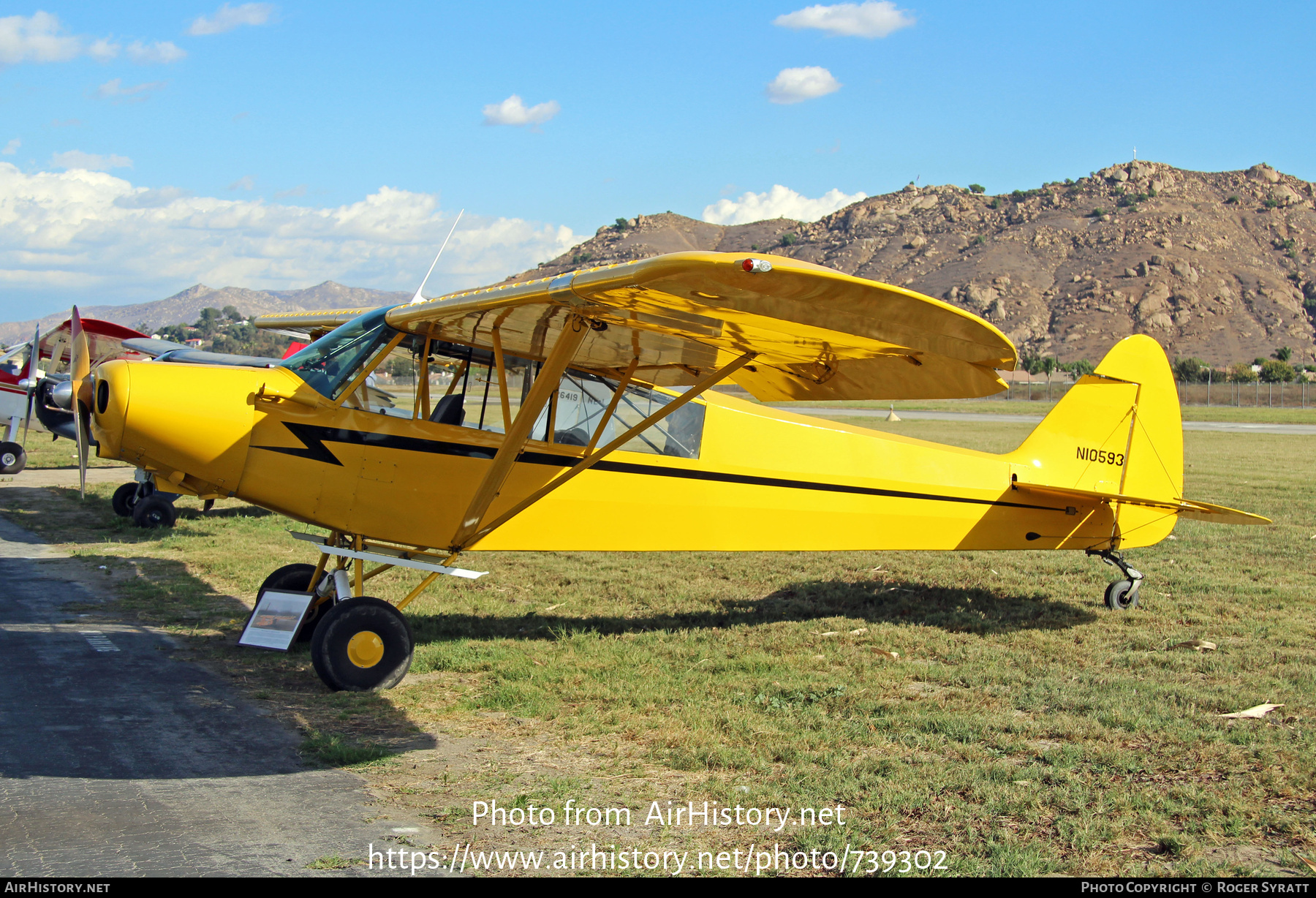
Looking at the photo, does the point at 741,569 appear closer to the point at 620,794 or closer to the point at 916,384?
the point at 916,384

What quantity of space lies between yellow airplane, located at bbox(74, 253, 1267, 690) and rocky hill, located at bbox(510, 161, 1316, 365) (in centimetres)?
9885

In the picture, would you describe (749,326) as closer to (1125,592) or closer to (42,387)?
(1125,592)

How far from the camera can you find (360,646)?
17.8 ft

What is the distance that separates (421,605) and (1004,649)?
4735 mm

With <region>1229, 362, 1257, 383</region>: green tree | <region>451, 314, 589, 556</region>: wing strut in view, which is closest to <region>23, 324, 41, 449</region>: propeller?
<region>451, 314, 589, 556</region>: wing strut

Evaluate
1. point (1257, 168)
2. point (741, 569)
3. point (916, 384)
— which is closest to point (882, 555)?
point (741, 569)

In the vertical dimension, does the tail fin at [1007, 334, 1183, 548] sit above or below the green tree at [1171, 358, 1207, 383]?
below

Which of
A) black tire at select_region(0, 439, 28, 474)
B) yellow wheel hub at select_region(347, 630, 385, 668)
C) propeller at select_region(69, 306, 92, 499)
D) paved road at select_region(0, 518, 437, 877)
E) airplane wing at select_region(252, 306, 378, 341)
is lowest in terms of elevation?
paved road at select_region(0, 518, 437, 877)

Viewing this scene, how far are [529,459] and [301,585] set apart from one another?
2143mm

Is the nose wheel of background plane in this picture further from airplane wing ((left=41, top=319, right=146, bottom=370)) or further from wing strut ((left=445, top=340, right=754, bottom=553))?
wing strut ((left=445, top=340, right=754, bottom=553))

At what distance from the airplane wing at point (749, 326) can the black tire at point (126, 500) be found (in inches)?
345

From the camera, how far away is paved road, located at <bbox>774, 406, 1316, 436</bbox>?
1320 inches

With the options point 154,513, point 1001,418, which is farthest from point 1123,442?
point 1001,418

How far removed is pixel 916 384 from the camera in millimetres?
6043
